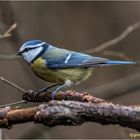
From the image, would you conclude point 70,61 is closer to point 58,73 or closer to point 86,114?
point 58,73

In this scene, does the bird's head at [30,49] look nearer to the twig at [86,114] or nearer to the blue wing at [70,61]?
the blue wing at [70,61]

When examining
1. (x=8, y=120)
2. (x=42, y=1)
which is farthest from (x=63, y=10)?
(x=8, y=120)

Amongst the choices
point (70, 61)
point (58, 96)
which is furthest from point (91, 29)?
point (58, 96)

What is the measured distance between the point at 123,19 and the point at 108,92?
1.97 m

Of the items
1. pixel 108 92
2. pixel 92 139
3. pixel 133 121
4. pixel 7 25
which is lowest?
pixel 92 139

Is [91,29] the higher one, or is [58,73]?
[91,29]

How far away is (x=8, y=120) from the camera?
4.76ft

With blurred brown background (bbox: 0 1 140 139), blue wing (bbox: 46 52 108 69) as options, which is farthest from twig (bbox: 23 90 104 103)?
blurred brown background (bbox: 0 1 140 139)

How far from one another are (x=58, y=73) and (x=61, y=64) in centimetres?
9

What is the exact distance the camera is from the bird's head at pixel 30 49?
8.39 feet

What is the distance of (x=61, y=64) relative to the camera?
2.60 m

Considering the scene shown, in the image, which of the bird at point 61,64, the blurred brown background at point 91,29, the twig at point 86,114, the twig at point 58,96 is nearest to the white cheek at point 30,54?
the bird at point 61,64

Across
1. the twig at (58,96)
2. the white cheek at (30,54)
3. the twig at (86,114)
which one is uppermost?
the white cheek at (30,54)

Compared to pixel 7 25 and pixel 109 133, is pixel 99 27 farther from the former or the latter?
pixel 7 25
